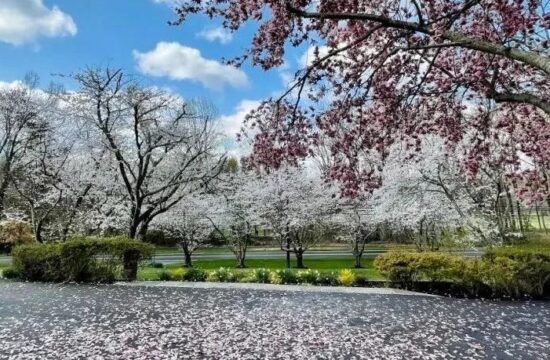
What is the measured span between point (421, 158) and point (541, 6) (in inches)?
509

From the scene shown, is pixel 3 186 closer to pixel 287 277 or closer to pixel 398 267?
pixel 287 277

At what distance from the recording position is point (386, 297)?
977cm

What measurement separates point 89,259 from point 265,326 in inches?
292

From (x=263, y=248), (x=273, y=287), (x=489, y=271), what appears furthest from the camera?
(x=263, y=248)

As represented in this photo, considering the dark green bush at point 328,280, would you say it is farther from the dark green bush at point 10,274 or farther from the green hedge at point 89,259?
the dark green bush at point 10,274

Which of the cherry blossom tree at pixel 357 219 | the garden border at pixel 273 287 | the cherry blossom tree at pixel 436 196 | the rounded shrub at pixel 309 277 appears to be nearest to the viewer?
the garden border at pixel 273 287

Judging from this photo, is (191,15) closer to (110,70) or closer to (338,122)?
(338,122)

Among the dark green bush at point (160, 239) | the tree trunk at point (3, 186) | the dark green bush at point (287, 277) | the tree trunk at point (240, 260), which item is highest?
the tree trunk at point (3, 186)

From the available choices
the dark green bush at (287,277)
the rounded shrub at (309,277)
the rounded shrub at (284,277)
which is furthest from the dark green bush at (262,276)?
the rounded shrub at (309,277)

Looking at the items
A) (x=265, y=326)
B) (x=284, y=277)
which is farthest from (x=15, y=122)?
(x=265, y=326)

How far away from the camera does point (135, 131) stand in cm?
1412

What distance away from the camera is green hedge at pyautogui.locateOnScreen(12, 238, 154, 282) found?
12.3 m

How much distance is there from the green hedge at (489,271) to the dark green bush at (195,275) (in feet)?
17.0

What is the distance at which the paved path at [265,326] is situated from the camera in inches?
218
